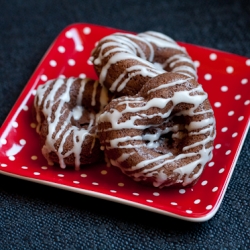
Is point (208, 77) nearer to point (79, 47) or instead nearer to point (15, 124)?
point (79, 47)

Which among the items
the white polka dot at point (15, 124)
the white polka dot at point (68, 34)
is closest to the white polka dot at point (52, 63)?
the white polka dot at point (68, 34)

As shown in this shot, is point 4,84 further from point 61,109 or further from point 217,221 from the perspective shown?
point 217,221

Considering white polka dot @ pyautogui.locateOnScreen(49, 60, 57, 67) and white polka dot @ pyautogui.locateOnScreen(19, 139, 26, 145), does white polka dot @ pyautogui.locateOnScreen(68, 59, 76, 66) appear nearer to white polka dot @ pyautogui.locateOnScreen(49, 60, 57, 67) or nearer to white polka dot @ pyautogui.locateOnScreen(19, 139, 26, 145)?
white polka dot @ pyautogui.locateOnScreen(49, 60, 57, 67)

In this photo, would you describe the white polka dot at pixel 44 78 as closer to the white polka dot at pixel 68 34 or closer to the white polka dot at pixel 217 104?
the white polka dot at pixel 68 34

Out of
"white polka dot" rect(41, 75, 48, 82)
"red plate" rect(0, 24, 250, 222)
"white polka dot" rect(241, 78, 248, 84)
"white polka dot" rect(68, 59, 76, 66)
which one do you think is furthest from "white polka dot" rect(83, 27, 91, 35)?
"white polka dot" rect(241, 78, 248, 84)

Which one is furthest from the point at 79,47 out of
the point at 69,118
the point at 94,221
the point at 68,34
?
the point at 94,221

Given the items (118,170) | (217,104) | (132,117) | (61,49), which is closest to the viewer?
(132,117)
